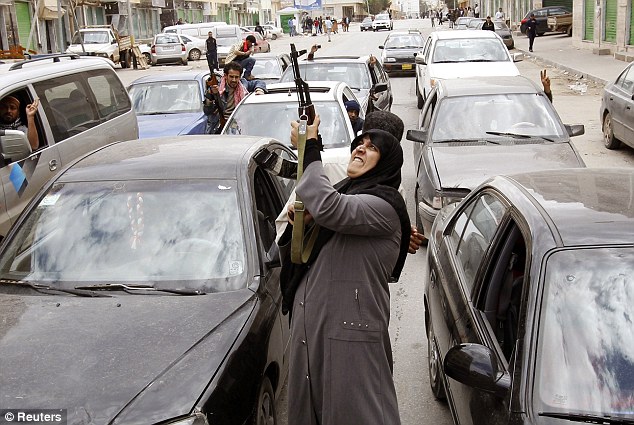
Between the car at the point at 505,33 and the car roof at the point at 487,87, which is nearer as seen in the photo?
the car roof at the point at 487,87

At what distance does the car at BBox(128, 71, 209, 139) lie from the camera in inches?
460

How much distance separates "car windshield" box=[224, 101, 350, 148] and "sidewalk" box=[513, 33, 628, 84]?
43.9 feet

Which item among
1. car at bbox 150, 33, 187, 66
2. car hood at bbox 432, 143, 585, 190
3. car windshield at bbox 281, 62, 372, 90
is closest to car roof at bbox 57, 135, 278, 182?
car hood at bbox 432, 143, 585, 190

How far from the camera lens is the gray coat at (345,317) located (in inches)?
126

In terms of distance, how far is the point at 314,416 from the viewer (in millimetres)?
3352

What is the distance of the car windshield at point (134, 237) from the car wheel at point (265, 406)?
0.53 meters

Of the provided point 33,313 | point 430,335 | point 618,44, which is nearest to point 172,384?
point 33,313

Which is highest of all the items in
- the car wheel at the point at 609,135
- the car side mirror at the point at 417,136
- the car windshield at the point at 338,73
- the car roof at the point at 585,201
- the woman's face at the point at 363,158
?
the woman's face at the point at 363,158

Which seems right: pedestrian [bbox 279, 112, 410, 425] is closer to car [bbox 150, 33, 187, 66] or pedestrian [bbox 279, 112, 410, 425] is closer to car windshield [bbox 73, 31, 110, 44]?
car windshield [bbox 73, 31, 110, 44]

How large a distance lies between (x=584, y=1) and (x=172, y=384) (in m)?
36.2

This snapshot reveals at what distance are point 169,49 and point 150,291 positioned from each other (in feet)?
126

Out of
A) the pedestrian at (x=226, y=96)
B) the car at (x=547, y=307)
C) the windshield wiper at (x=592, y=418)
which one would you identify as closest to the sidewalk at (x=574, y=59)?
the pedestrian at (x=226, y=96)

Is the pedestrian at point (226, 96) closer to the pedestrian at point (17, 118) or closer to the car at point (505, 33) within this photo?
the pedestrian at point (17, 118)

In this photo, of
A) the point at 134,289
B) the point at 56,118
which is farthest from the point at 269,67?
the point at 134,289
